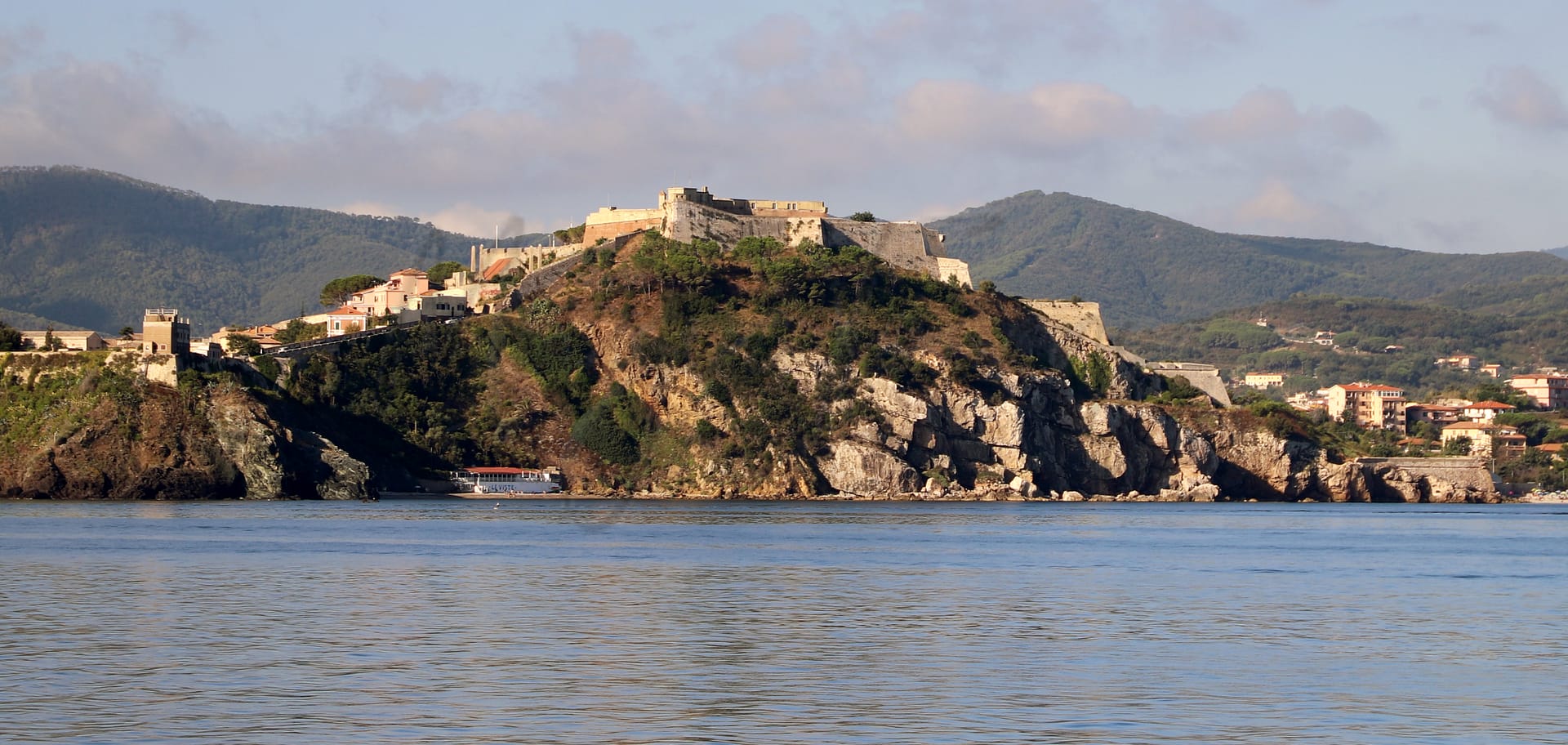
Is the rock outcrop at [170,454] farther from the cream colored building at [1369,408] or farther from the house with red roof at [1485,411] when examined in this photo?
the house with red roof at [1485,411]

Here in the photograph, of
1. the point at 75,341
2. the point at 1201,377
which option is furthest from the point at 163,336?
the point at 1201,377

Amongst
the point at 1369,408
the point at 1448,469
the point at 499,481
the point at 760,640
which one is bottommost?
the point at 760,640

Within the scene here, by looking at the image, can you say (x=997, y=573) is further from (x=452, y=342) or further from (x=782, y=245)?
(x=782, y=245)

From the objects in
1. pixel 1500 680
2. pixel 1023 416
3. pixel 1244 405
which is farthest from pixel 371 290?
pixel 1500 680

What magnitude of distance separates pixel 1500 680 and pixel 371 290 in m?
102

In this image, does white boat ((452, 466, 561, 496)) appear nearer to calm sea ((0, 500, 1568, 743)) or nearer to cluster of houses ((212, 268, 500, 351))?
cluster of houses ((212, 268, 500, 351))

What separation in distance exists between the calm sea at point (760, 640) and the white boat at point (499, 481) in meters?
39.9

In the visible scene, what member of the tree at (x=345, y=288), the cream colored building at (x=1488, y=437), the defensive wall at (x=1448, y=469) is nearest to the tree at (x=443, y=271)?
the tree at (x=345, y=288)

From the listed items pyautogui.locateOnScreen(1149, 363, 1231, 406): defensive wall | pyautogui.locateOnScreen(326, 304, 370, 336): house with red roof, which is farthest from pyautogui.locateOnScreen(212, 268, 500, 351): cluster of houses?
pyautogui.locateOnScreen(1149, 363, 1231, 406): defensive wall

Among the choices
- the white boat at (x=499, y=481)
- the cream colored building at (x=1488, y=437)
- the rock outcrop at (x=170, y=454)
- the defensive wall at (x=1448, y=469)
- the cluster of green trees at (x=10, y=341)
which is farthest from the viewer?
the cream colored building at (x=1488, y=437)

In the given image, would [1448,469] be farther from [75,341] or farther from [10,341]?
[10,341]

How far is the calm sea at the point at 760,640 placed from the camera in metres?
22.2

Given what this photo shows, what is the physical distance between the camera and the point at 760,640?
30.7 meters

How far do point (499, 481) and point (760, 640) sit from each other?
72829mm
